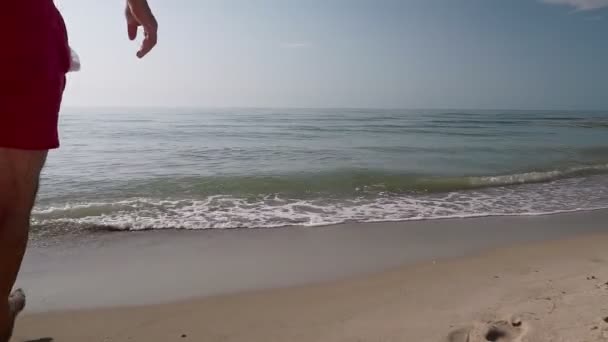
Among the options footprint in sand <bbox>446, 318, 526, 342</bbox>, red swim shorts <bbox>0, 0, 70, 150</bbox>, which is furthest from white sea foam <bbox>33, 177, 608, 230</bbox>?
red swim shorts <bbox>0, 0, 70, 150</bbox>

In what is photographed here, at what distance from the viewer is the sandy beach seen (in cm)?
277

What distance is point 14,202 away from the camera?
1.43m

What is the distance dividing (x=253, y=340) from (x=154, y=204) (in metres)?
4.90

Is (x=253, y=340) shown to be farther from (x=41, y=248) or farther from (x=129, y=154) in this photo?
(x=129, y=154)

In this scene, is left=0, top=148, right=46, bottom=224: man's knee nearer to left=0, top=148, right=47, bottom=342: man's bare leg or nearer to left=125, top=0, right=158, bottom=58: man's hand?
left=0, top=148, right=47, bottom=342: man's bare leg

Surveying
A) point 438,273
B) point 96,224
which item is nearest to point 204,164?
point 96,224

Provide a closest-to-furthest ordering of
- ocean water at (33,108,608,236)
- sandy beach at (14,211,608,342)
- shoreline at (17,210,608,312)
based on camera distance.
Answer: sandy beach at (14,211,608,342), shoreline at (17,210,608,312), ocean water at (33,108,608,236)

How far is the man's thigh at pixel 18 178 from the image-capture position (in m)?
1.36

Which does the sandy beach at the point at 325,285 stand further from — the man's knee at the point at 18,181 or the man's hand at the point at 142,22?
the man's hand at the point at 142,22

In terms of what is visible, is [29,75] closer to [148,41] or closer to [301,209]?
[148,41]

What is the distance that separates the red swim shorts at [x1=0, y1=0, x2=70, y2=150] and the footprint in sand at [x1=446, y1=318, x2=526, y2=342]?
92.3 inches

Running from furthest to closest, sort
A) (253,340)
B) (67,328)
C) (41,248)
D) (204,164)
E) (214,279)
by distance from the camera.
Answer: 1. (204,164)
2. (41,248)
3. (214,279)
4. (67,328)
5. (253,340)

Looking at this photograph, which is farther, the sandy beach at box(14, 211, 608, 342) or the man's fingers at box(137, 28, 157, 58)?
the sandy beach at box(14, 211, 608, 342)

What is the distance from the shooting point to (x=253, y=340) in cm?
272
